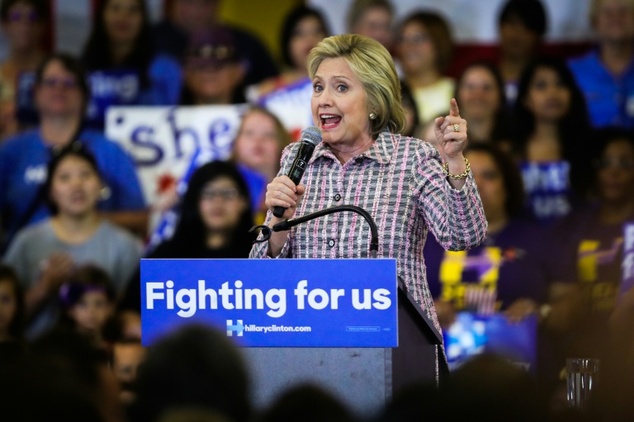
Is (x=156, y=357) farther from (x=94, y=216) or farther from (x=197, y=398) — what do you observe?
(x=94, y=216)

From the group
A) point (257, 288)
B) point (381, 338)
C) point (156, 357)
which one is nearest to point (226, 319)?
point (257, 288)

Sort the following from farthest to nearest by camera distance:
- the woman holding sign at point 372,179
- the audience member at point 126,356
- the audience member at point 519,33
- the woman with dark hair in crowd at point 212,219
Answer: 1. the audience member at point 519,33
2. the woman with dark hair in crowd at point 212,219
3. the audience member at point 126,356
4. the woman holding sign at point 372,179

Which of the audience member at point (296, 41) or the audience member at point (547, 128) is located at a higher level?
the audience member at point (296, 41)

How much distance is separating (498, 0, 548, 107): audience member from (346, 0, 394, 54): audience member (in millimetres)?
→ 638

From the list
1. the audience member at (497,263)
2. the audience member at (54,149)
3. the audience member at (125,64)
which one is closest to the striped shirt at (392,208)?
the audience member at (497,263)

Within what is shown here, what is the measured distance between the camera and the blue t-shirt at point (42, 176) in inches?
294

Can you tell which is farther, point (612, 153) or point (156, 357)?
point (612, 153)

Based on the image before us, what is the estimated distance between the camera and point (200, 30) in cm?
811

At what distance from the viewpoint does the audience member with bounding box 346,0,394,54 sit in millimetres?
7855

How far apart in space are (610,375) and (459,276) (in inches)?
103

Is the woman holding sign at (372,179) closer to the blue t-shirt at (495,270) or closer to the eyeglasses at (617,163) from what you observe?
the blue t-shirt at (495,270)

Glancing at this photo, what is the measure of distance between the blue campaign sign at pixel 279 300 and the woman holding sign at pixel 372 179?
1.11 feet

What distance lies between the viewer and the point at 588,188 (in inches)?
267

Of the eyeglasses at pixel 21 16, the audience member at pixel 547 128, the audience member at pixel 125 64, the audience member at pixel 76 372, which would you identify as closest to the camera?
the audience member at pixel 76 372
